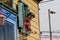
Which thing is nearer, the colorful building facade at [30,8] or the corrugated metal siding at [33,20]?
the colorful building facade at [30,8]

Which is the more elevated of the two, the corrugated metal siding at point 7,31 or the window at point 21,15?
the window at point 21,15

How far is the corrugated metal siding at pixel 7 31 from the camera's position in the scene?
9589mm

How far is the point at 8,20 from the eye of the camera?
33.5 feet

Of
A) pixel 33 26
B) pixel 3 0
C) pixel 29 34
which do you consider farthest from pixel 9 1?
pixel 33 26

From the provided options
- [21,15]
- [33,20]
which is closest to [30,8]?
[33,20]

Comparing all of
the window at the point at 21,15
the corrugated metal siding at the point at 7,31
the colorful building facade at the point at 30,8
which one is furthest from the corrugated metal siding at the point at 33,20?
the corrugated metal siding at the point at 7,31

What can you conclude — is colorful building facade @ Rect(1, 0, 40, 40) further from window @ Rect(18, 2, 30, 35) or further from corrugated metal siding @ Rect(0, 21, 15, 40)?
corrugated metal siding @ Rect(0, 21, 15, 40)

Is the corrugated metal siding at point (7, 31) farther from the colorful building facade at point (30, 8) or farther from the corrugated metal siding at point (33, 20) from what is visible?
the corrugated metal siding at point (33, 20)

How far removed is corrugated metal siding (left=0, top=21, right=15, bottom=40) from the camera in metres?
9.59

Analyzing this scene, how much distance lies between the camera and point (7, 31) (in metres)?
10.0

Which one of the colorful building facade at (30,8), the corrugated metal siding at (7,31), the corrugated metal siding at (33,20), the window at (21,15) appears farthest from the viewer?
the corrugated metal siding at (33,20)

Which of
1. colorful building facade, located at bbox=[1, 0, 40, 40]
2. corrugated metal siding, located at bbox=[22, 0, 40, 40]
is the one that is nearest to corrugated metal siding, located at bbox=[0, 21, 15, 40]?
colorful building facade, located at bbox=[1, 0, 40, 40]

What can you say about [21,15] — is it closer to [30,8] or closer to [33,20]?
[30,8]

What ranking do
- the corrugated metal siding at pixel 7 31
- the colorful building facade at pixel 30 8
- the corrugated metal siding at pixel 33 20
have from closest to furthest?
the corrugated metal siding at pixel 7 31 → the colorful building facade at pixel 30 8 → the corrugated metal siding at pixel 33 20
